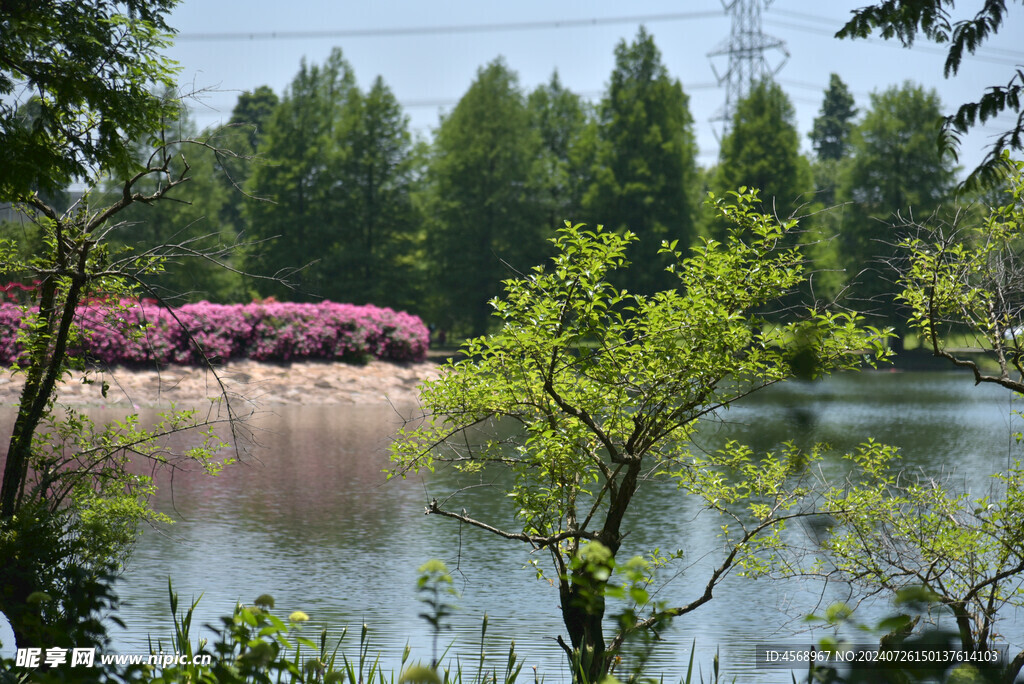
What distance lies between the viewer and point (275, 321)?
23.5 metres

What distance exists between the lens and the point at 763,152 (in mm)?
36438

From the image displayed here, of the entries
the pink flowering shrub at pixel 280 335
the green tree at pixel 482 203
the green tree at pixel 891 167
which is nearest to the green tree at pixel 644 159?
the green tree at pixel 482 203

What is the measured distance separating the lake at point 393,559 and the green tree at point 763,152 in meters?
21.6

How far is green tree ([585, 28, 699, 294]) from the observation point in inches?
1431

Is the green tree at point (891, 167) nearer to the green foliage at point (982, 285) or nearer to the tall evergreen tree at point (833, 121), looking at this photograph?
the tall evergreen tree at point (833, 121)

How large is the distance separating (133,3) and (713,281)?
400 centimetres

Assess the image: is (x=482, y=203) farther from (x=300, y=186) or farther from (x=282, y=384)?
(x=282, y=384)

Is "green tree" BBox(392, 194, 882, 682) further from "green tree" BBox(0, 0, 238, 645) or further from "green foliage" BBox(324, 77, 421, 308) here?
"green foliage" BBox(324, 77, 421, 308)

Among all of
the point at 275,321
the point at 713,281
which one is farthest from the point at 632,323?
the point at 275,321

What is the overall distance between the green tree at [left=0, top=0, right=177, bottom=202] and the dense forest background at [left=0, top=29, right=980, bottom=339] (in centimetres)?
2833

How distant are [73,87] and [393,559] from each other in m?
5.53

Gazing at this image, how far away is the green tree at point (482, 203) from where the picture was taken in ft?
116

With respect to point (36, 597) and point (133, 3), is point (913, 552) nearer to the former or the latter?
point (36, 597)

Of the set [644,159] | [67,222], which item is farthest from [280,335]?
[644,159]
